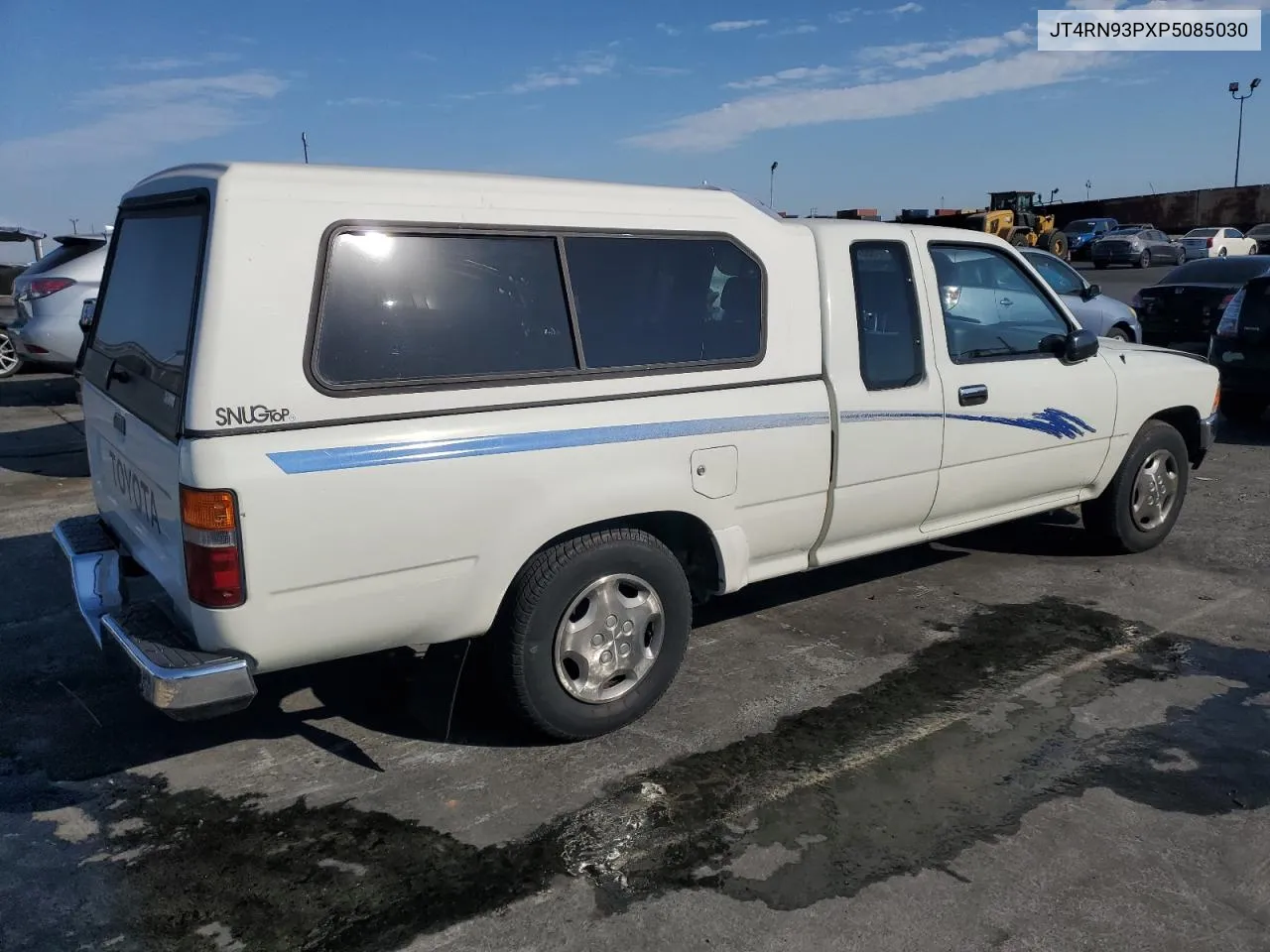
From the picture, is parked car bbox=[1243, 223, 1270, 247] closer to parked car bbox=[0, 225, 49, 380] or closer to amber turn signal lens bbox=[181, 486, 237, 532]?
parked car bbox=[0, 225, 49, 380]

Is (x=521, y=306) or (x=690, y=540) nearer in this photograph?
(x=521, y=306)

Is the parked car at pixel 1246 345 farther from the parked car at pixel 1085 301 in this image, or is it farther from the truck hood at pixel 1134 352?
the truck hood at pixel 1134 352

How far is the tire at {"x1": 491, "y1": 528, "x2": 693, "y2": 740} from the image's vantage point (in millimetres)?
3582

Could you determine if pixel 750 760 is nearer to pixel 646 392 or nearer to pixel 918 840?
pixel 918 840

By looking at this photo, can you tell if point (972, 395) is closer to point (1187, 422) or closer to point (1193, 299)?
point (1187, 422)

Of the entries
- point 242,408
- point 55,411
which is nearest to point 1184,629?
point 242,408

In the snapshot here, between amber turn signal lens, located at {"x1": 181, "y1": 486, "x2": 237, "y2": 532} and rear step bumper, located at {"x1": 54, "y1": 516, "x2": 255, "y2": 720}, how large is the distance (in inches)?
16.0

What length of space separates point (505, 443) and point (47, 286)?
945 centimetres

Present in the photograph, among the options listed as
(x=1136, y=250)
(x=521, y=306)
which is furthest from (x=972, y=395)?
(x=1136, y=250)

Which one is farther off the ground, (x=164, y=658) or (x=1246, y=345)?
(x=1246, y=345)

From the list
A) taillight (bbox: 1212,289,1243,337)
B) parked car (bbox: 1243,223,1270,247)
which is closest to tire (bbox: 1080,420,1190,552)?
taillight (bbox: 1212,289,1243,337)

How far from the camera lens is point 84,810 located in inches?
135

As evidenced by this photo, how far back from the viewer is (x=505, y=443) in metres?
3.39

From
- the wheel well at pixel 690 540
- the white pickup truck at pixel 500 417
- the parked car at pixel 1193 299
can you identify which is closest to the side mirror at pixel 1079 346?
the white pickup truck at pixel 500 417
